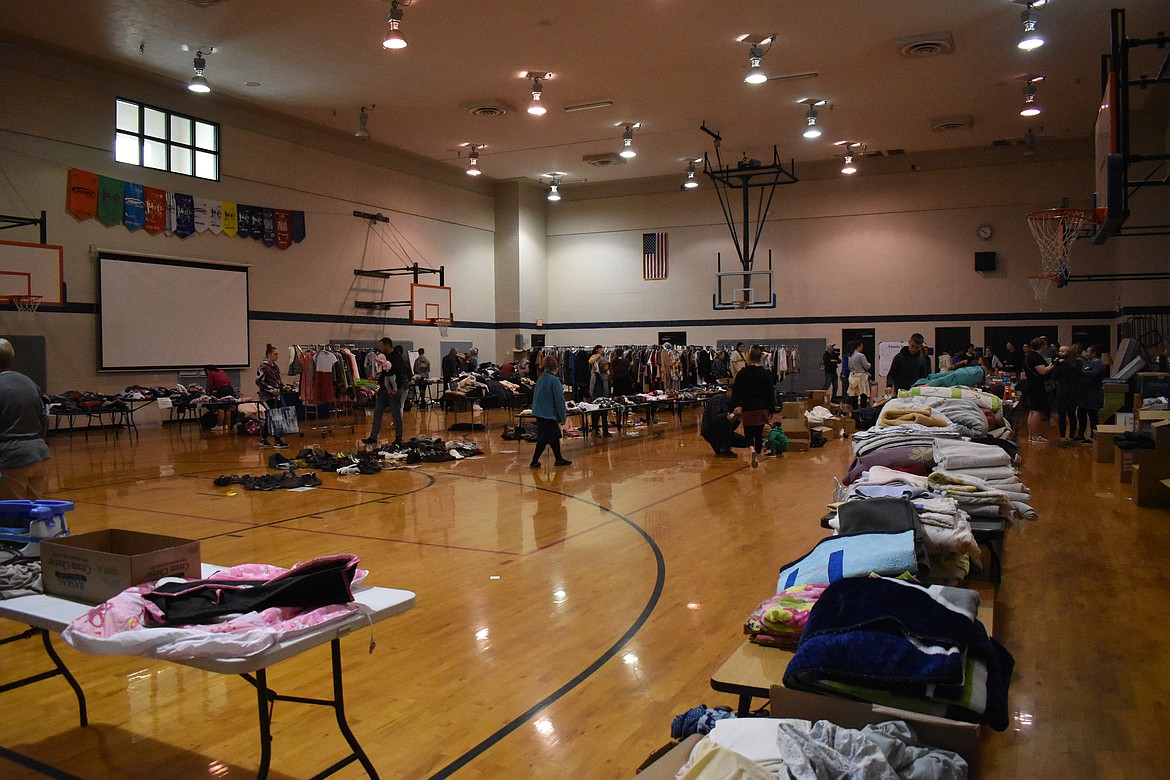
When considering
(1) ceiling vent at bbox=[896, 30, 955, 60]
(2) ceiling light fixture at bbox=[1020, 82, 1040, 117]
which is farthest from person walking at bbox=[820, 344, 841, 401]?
(1) ceiling vent at bbox=[896, 30, 955, 60]

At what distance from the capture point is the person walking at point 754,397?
33.7 feet

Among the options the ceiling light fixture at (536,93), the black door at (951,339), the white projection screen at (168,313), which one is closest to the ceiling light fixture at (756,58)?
the ceiling light fixture at (536,93)

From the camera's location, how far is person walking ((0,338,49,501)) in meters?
4.96

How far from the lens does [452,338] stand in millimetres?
20844

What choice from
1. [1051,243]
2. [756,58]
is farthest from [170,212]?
[1051,243]

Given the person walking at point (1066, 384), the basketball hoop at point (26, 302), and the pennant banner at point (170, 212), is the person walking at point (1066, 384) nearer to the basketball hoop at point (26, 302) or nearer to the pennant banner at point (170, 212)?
the pennant banner at point (170, 212)

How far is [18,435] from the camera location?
5.02m

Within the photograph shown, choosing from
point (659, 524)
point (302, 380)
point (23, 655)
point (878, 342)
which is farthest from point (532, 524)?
point (878, 342)

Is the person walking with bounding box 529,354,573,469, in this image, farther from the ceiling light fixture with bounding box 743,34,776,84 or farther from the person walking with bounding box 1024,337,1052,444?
the person walking with bounding box 1024,337,1052,444

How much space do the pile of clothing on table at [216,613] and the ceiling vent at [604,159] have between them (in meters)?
17.7

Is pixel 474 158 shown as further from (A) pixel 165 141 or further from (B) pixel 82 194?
(B) pixel 82 194

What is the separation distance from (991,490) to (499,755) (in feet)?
7.67

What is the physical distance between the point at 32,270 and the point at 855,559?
13.3m

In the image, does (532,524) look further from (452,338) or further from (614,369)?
(452,338)
